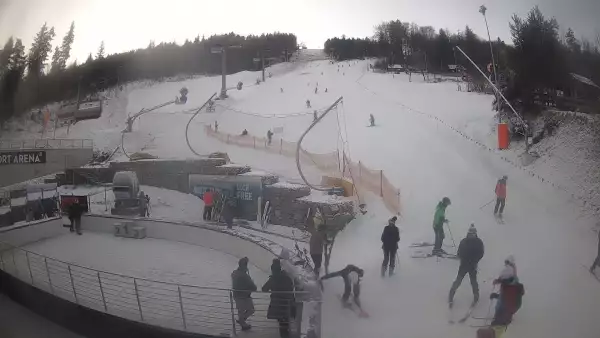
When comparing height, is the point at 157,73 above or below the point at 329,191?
above

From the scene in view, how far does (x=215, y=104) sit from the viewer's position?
286 centimetres

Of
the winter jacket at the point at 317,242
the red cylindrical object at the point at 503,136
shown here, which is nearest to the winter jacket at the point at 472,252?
the red cylindrical object at the point at 503,136

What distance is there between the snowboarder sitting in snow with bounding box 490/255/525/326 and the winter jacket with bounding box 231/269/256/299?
1.28m

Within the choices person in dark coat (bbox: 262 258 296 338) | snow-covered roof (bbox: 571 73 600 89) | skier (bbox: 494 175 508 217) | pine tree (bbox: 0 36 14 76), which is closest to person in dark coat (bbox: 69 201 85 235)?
pine tree (bbox: 0 36 14 76)

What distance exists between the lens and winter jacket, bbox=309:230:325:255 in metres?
2.42

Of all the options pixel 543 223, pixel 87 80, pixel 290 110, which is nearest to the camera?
pixel 543 223

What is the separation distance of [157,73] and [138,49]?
0.23 m

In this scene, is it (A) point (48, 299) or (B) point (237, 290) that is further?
(A) point (48, 299)

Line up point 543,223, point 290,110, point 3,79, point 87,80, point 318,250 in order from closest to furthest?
1. point 543,223
2. point 318,250
3. point 290,110
4. point 87,80
5. point 3,79

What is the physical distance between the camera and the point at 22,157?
3.28 metres

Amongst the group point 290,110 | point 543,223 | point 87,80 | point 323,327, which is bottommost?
point 323,327

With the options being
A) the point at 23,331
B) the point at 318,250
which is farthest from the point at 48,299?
the point at 318,250

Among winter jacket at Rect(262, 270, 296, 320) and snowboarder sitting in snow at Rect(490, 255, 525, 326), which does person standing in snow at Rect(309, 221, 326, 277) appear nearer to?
winter jacket at Rect(262, 270, 296, 320)

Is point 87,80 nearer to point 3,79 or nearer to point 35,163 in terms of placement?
point 35,163
